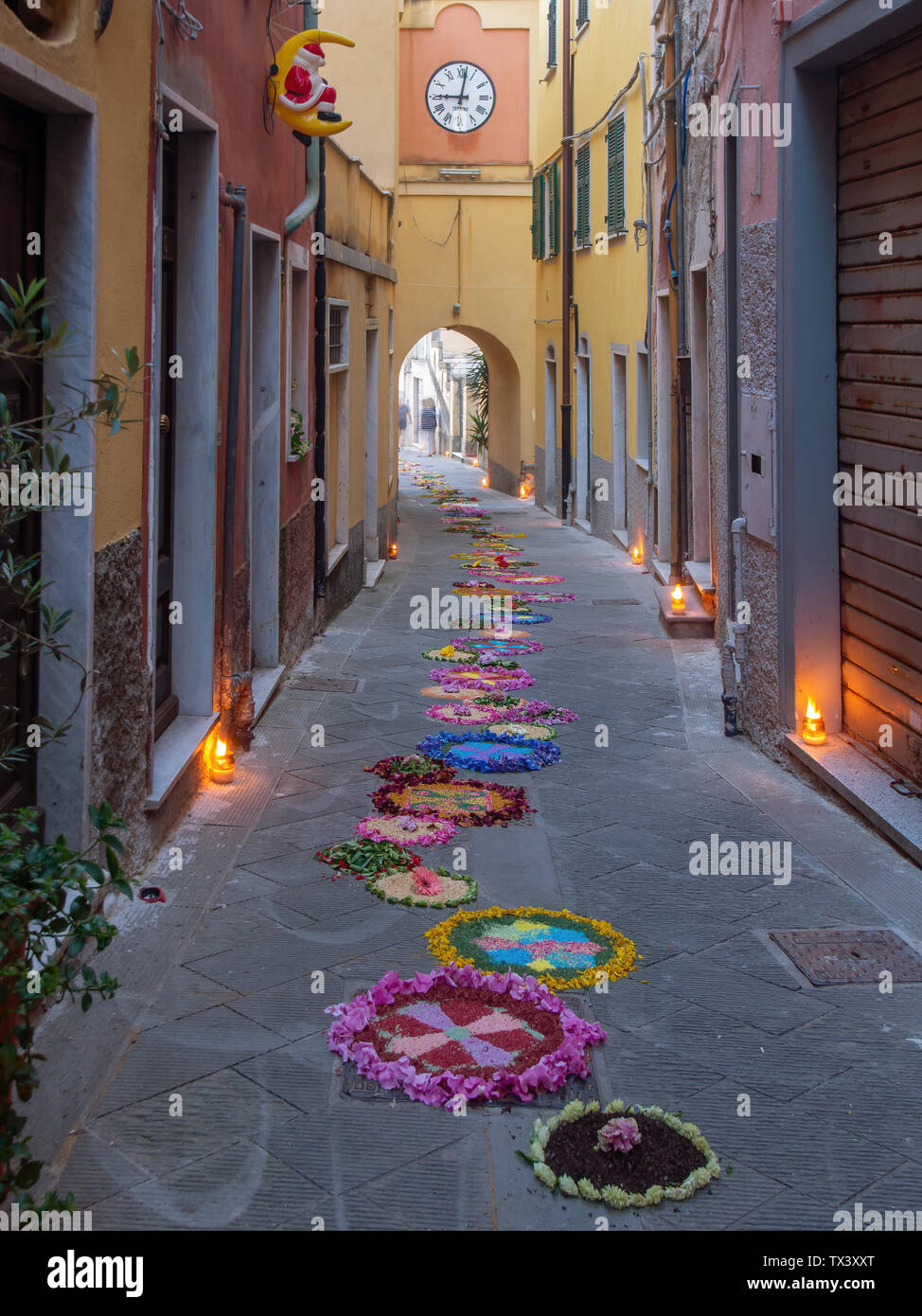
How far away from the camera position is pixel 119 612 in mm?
5211

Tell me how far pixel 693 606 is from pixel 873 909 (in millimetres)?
6493

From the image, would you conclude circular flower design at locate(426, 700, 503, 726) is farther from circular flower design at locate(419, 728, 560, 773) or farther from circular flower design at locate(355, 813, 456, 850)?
circular flower design at locate(355, 813, 456, 850)

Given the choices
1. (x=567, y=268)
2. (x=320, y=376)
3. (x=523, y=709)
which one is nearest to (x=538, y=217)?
(x=567, y=268)

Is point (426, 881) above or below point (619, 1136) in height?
above

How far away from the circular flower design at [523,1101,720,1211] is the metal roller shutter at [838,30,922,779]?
9.42ft

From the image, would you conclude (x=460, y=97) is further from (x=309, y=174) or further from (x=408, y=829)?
Answer: (x=408, y=829)

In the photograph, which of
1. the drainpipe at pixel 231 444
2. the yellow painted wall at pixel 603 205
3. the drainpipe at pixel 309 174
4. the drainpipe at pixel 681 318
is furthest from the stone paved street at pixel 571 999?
the yellow painted wall at pixel 603 205

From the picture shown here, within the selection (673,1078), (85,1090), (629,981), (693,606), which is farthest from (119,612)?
(693,606)

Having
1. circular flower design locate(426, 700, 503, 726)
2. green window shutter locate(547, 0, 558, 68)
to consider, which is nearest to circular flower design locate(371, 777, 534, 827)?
circular flower design locate(426, 700, 503, 726)

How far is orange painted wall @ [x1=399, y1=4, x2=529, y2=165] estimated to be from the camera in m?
25.7

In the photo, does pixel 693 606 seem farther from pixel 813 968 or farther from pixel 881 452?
pixel 813 968

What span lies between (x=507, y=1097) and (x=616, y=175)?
1502 centimetres

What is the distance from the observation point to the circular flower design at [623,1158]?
3.50 m

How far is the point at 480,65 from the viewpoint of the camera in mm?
25906
